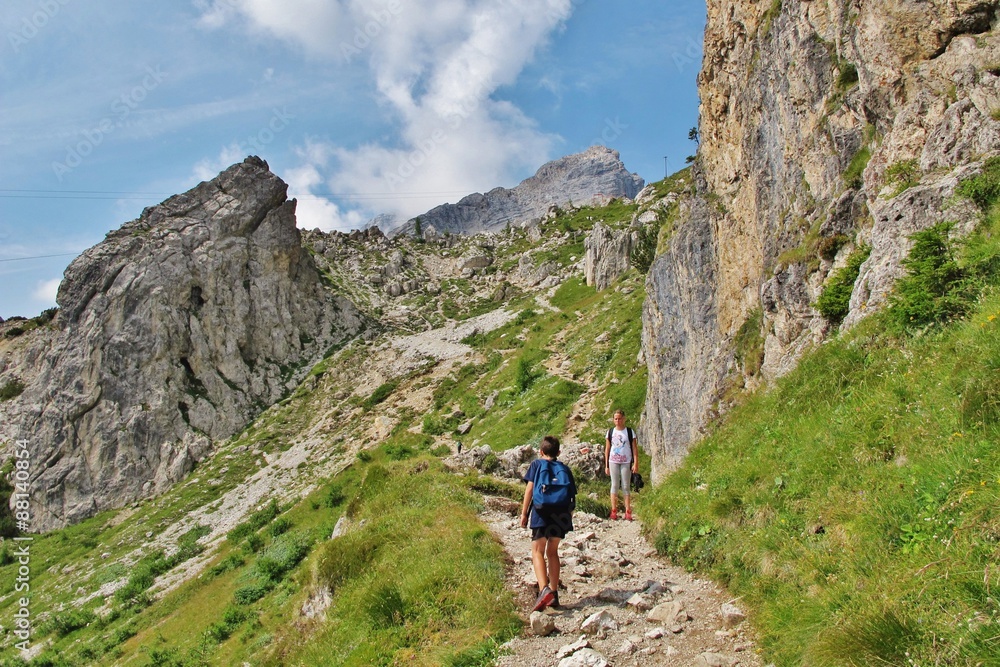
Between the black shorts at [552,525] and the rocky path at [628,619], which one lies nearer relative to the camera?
the rocky path at [628,619]

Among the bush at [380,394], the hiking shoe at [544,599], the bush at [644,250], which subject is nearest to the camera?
the hiking shoe at [544,599]

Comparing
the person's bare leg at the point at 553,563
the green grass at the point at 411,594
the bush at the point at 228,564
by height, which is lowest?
the bush at the point at 228,564

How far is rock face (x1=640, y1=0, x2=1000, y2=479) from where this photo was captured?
10977 mm

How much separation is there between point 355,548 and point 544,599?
543cm

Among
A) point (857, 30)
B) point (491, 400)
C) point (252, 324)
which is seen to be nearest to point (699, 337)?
point (857, 30)

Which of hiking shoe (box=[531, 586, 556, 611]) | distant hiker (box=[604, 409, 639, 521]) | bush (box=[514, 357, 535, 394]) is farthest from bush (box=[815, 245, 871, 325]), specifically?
bush (box=[514, 357, 535, 394])

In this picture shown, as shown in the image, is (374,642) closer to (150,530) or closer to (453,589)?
(453,589)

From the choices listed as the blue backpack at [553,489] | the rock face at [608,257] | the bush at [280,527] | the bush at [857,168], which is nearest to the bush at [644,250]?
the rock face at [608,257]

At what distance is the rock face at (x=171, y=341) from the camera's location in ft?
178

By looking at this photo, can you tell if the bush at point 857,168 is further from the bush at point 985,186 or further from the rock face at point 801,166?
the bush at point 985,186

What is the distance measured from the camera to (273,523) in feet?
111

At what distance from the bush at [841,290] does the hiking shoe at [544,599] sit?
8587 mm

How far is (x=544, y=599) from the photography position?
740 cm

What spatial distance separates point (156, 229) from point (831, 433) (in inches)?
2942
